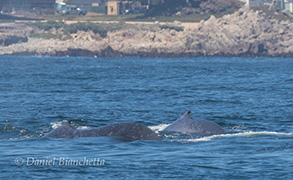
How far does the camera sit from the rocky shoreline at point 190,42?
4867 inches

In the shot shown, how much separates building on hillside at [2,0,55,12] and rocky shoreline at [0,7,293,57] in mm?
32759

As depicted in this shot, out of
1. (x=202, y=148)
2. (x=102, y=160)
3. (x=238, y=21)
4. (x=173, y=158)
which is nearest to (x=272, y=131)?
(x=202, y=148)

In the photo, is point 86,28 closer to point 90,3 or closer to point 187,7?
point 187,7

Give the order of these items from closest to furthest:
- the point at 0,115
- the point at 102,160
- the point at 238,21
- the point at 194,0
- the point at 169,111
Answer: the point at 102,160 < the point at 0,115 < the point at 169,111 < the point at 238,21 < the point at 194,0

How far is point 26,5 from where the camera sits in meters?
166

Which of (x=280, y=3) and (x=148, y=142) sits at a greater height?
(x=280, y=3)

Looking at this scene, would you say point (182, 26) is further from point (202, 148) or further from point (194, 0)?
point (202, 148)

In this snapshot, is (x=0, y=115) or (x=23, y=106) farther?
(x=23, y=106)

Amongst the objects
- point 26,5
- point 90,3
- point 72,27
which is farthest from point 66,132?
point 90,3

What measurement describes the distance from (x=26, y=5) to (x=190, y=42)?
61.4 meters

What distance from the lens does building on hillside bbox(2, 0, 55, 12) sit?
165125 mm

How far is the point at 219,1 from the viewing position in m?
158

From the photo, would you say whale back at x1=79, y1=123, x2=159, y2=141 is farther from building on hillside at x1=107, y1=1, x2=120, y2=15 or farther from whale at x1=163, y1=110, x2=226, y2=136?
building on hillside at x1=107, y1=1, x2=120, y2=15

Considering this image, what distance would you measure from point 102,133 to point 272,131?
26.4ft
